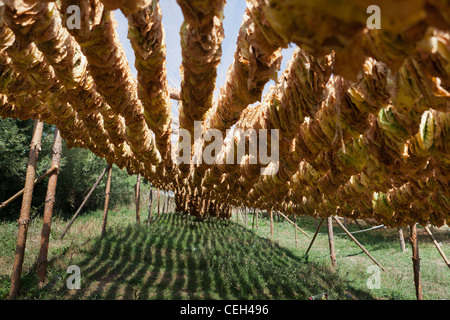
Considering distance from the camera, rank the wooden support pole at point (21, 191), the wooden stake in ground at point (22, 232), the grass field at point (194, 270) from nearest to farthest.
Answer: the wooden stake in ground at point (22, 232) < the wooden support pole at point (21, 191) < the grass field at point (194, 270)

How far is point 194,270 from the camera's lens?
24.3 ft

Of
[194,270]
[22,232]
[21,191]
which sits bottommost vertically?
[194,270]

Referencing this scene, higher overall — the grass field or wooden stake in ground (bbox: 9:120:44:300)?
wooden stake in ground (bbox: 9:120:44:300)

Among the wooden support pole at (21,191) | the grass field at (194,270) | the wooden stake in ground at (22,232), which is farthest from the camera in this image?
the grass field at (194,270)

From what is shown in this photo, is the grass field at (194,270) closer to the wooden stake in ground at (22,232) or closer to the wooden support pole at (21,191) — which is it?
the wooden stake in ground at (22,232)

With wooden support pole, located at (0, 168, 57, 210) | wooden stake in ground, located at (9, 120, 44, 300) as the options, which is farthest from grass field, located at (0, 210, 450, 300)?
wooden support pole, located at (0, 168, 57, 210)

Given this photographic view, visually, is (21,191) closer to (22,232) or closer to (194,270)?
(22,232)

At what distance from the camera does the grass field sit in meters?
5.55

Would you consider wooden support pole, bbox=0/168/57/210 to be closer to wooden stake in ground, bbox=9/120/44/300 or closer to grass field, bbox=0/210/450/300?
wooden stake in ground, bbox=9/120/44/300

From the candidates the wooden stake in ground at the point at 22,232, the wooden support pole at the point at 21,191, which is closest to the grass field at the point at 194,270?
the wooden stake in ground at the point at 22,232

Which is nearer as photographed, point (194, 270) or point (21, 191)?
point (21, 191)

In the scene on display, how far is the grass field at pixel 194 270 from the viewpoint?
18.2ft

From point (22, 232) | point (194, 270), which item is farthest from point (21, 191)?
point (194, 270)

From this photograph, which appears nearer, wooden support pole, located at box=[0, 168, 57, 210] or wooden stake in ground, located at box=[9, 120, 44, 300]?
wooden stake in ground, located at box=[9, 120, 44, 300]
